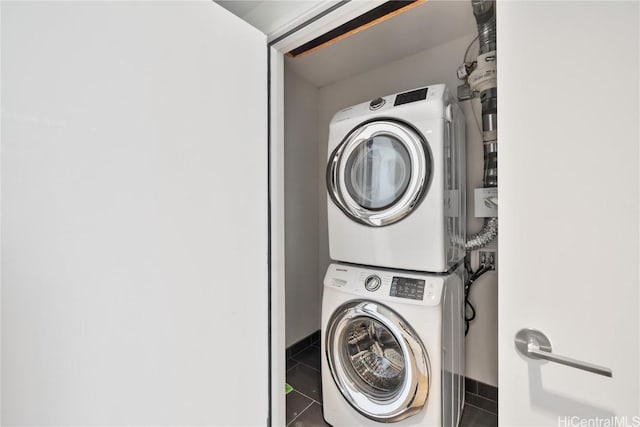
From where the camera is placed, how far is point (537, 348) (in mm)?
607

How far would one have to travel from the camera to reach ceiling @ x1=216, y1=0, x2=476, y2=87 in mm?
1242

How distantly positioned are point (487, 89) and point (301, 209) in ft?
5.10

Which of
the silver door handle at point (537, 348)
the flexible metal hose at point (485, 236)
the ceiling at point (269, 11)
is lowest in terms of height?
the silver door handle at point (537, 348)

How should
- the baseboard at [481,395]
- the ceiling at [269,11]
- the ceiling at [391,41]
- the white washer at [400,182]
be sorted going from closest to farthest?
the ceiling at [269,11] → the white washer at [400,182] → the ceiling at [391,41] → the baseboard at [481,395]

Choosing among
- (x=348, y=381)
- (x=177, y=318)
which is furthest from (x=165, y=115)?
(x=348, y=381)

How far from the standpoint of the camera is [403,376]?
1.36 meters

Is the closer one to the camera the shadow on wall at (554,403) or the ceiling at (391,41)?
the shadow on wall at (554,403)

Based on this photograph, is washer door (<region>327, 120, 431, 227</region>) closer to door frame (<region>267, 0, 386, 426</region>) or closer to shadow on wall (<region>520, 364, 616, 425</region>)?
door frame (<region>267, 0, 386, 426</region>)

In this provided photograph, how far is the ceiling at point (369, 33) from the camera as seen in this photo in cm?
124

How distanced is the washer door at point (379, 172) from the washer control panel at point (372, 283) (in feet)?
0.90

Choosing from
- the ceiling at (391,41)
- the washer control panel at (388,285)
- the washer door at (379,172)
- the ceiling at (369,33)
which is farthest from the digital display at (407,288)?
the ceiling at (391,41)

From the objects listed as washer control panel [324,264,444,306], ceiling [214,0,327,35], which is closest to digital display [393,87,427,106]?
ceiling [214,0,327,35]

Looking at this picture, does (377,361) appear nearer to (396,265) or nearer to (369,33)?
(396,265)

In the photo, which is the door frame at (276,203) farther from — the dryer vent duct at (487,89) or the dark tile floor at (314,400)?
the dryer vent duct at (487,89)
